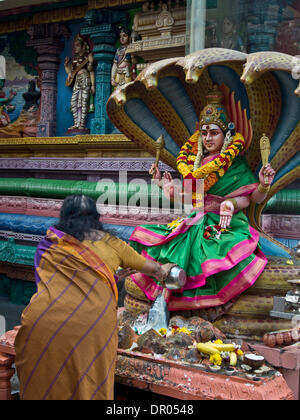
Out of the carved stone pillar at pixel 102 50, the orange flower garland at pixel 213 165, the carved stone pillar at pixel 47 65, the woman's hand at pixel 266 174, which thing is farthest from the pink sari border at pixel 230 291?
the carved stone pillar at pixel 47 65

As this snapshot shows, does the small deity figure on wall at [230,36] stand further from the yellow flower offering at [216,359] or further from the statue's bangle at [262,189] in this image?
the yellow flower offering at [216,359]

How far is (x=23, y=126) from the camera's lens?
7.74 meters

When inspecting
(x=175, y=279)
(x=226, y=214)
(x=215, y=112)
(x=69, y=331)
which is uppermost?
(x=215, y=112)

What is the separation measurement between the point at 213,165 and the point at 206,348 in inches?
50.8

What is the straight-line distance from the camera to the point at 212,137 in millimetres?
3830

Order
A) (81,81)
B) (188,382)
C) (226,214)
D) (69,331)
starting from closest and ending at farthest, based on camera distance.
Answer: (69,331), (188,382), (226,214), (81,81)

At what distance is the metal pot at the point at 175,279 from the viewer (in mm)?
3293

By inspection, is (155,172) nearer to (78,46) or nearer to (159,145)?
(159,145)

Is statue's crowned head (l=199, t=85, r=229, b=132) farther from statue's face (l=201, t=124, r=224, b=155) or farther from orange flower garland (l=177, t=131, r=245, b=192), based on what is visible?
orange flower garland (l=177, t=131, r=245, b=192)

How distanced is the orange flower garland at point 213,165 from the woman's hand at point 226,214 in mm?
227

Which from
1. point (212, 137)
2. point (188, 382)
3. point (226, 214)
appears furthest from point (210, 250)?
point (188, 382)

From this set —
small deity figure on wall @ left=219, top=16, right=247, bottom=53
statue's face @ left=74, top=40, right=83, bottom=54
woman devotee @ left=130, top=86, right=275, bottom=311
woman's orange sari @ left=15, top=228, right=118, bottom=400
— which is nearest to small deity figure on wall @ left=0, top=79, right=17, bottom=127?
statue's face @ left=74, top=40, right=83, bottom=54

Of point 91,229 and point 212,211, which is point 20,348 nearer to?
point 91,229

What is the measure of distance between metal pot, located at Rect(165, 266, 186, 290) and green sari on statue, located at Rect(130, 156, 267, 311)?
0.61ft
